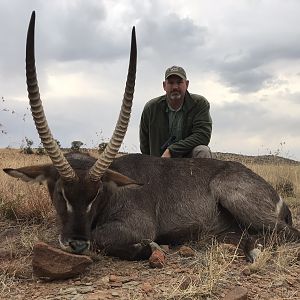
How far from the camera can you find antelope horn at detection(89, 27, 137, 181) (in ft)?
14.4

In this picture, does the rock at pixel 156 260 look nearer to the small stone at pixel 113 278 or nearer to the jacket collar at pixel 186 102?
the small stone at pixel 113 278

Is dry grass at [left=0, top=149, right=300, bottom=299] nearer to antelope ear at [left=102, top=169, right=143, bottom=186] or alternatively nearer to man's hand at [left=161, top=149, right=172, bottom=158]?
antelope ear at [left=102, top=169, right=143, bottom=186]

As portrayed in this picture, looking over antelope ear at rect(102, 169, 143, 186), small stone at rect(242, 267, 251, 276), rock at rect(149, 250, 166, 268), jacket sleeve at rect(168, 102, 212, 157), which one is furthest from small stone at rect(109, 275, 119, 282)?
jacket sleeve at rect(168, 102, 212, 157)

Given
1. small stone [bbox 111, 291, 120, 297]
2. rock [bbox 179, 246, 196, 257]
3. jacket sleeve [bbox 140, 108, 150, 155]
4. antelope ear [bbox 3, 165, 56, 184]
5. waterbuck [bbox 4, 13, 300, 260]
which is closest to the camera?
small stone [bbox 111, 291, 120, 297]

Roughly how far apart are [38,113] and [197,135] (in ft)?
12.8

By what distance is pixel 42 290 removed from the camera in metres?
3.94

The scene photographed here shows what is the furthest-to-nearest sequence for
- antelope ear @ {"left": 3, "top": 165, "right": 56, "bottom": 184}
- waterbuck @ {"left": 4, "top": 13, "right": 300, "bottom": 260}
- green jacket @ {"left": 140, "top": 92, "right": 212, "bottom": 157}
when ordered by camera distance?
green jacket @ {"left": 140, "top": 92, "right": 212, "bottom": 157}
antelope ear @ {"left": 3, "top": 165, "right": 56, "bottom": 184}
waterbuck @ {"left": 4, "top": 13, "right": 300, "bottom": 260}

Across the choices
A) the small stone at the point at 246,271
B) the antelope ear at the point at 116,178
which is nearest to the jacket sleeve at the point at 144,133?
the antelope ear at the point at 116,178

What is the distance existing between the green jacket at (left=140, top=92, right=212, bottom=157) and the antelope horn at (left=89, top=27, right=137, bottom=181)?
124 inches

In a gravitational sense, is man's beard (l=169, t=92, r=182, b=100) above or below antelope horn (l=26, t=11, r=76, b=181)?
above

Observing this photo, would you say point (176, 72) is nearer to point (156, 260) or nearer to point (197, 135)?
point (197, 135)

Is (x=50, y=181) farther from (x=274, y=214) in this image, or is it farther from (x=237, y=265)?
(x=274, y=214)

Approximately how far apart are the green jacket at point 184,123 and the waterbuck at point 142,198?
185 centimetres

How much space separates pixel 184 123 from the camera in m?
8.24
